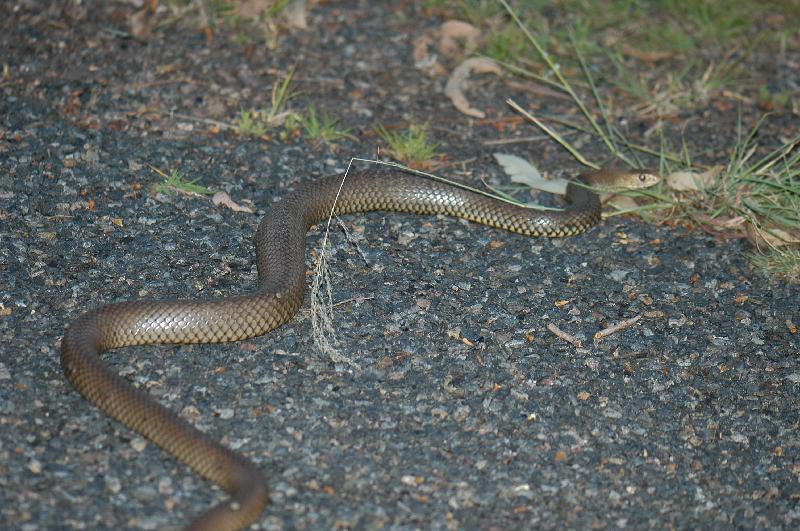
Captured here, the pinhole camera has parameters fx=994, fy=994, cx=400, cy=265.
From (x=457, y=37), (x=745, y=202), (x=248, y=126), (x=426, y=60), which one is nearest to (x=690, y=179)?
(x=745, y=202)

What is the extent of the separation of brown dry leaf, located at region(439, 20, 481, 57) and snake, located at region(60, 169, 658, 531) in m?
2.48

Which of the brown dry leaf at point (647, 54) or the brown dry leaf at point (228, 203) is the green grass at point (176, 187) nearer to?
the brown dry leaf at point (228, 203)

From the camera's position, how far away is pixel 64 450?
5.51m

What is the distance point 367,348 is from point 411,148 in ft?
8.85

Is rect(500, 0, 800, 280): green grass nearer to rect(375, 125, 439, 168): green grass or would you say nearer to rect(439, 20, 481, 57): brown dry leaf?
rect(375, 125, 439, 168): green grass

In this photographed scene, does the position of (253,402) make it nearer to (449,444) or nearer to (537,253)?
(449,444)

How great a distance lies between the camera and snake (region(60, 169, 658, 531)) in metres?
5.41

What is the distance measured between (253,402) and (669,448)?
8.38 ft

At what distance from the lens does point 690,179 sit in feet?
28.8

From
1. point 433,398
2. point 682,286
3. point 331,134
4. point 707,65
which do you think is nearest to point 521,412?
point 433,398

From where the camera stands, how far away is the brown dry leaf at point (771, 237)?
8.19 m

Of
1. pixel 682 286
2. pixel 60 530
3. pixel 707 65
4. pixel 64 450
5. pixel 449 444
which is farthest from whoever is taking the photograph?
pixel 707 65

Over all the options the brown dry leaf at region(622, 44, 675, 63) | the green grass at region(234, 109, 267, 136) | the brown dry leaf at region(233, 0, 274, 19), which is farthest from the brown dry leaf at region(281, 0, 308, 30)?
the brown dry leaf at region(622, 44, 675, 63)

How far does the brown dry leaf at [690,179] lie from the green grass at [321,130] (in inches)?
115
